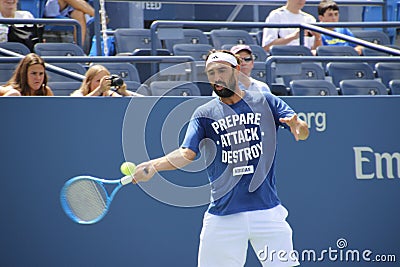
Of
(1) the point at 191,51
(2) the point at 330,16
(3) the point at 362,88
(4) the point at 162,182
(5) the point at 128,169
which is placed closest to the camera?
(5) the point at 128,169

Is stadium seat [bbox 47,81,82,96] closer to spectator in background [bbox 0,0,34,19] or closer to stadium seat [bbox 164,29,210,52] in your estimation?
spectator in background [bbox 0,0,34,19]

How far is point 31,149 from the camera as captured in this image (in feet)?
23.8

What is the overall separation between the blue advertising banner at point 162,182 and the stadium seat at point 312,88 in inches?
24.9

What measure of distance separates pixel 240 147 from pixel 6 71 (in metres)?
2.88

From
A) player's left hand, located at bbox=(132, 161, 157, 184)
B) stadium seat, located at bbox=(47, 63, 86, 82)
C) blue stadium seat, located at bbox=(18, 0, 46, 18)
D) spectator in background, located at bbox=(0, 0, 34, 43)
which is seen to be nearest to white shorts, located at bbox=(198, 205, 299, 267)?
player's left hand, located at bbox=(132, 161, 157, 184)

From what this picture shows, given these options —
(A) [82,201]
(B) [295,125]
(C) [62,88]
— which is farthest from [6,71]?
(B) [295,125]

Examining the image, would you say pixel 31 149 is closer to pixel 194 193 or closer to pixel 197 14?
pixel 194 193

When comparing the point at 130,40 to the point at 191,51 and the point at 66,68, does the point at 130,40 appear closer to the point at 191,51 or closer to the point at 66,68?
the point at 191,51

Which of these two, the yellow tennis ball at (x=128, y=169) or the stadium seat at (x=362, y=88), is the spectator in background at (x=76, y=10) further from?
the yellow tennis ball at (x=128, y=169)

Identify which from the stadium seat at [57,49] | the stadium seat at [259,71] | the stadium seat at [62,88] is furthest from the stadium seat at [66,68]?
the stadium seat at [259,71]

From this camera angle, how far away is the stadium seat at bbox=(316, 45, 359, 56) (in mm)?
9461

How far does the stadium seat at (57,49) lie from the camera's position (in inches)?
336

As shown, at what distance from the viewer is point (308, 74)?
8930mm

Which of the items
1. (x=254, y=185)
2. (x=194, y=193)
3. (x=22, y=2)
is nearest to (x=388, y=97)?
(x=194, y=193)
